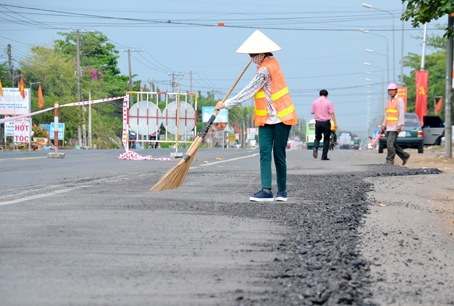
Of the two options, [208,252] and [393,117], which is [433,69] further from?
[208,252]

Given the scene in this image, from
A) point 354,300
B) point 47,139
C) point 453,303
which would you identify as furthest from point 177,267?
point 47,139

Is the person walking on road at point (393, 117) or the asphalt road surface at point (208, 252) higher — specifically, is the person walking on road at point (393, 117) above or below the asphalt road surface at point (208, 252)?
above

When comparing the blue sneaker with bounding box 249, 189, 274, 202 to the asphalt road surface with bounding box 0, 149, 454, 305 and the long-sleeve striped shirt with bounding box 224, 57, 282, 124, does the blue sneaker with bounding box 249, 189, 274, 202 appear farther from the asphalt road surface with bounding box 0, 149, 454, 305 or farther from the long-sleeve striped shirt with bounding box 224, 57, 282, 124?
the long-sleeve striped shirt with bounding box 224, 57, 282, 124

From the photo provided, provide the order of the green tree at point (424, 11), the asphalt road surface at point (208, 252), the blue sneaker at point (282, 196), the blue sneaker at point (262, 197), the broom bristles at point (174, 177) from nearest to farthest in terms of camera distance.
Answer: the asphalt road surface at point (208, 252)
the blue sneaker at point (262, 197)
the blue sneaker at point (282, 196)
the broom bristles at point (174, 177)
the green tree at point (424, 11)

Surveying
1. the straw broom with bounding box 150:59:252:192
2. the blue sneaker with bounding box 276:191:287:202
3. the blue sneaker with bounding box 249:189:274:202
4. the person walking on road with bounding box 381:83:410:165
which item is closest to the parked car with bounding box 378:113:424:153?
the person walking on road with bounding box 381:83:410:165

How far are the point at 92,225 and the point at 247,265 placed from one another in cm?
201

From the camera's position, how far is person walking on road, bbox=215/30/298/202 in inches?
369

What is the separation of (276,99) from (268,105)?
0.37ft

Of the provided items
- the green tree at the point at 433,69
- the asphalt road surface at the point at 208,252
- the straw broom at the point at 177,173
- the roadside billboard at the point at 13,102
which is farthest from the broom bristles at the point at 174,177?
the green tree at the point at 433,69

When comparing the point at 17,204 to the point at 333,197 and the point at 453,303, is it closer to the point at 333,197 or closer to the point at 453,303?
the point at 333,197

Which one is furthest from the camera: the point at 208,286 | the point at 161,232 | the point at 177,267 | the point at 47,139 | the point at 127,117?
the point at 47,139

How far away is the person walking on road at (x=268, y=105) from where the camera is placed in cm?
937

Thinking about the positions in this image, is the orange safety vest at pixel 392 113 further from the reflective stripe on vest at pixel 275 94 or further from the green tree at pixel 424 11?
the reflective stripe on vest at pixel 275 94

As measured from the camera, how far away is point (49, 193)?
31.9 feet
